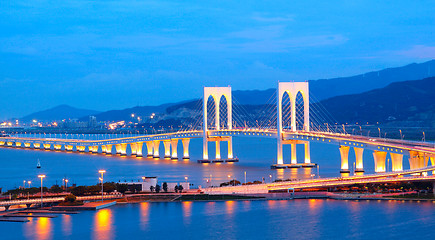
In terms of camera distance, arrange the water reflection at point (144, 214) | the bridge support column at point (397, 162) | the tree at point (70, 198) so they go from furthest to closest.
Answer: the bridge support column at point (397, 162)
the tree at point (70, 198)
the water reflection at point (144, 214)

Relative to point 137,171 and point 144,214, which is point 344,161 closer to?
point 137,171

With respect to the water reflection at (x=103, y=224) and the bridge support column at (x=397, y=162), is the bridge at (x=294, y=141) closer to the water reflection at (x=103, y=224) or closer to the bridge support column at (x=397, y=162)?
the bridge support column at (x=397, y=162)

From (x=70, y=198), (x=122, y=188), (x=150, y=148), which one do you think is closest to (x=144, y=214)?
(x=70, y=198)

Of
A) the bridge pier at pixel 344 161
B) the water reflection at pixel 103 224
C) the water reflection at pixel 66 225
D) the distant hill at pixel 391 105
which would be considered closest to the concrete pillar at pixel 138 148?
the bridge pier at pixel 344 161

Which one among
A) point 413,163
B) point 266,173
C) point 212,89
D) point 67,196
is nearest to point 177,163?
point 212,89

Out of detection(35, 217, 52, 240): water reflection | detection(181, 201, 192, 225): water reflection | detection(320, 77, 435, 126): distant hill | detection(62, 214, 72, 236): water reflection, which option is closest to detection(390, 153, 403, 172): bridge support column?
detection(181, 201, 192, 225): water reflection
